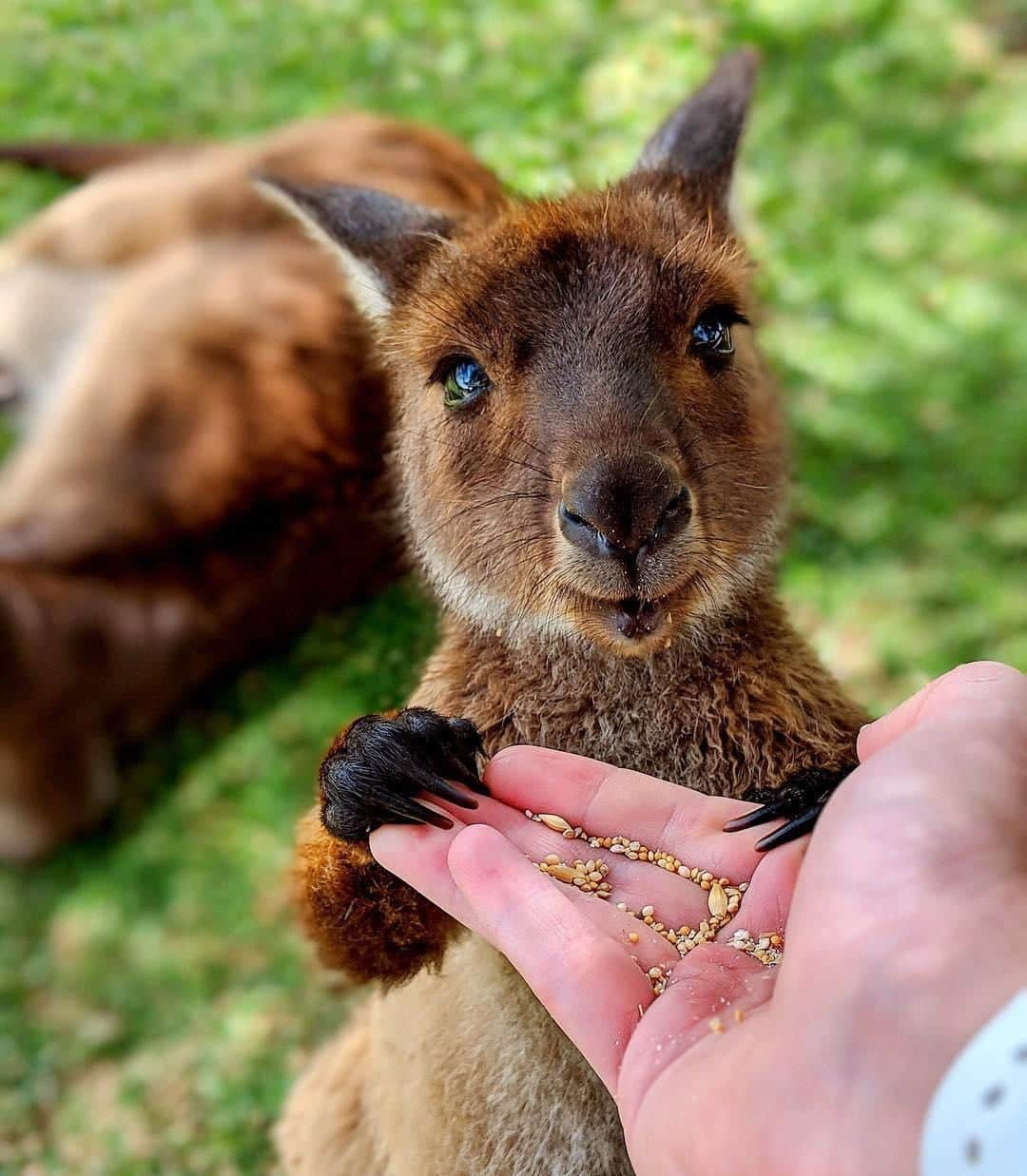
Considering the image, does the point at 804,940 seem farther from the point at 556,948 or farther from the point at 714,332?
the point at 714,332

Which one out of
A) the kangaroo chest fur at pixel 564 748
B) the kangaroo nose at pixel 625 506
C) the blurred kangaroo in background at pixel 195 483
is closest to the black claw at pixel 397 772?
the kangaroo chest fur at pixel 564 748

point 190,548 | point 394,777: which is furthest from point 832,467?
point 394,777

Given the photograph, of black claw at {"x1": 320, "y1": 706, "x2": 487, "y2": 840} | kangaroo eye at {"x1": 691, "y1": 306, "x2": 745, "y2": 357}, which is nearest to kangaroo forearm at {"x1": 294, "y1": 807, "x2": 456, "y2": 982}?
black claw at {"x1": 320, "y1": 706, "x2": 487, "y2": 840}

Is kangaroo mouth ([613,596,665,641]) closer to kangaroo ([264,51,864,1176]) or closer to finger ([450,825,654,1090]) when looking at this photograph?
kangaroo ([264,51,864,1176])

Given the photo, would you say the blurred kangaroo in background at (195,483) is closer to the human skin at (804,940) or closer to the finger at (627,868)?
the finger at (627,868)

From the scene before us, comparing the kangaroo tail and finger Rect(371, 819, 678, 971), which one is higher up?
finger Rect(371, 819, 678, 971)

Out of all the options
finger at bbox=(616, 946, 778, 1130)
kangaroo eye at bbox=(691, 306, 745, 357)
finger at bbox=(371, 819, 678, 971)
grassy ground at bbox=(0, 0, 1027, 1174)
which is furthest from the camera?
grassy ground at bbox=(0, 0, 1027, 1174)

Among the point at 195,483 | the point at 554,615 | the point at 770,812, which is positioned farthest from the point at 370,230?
the point at 770,812
